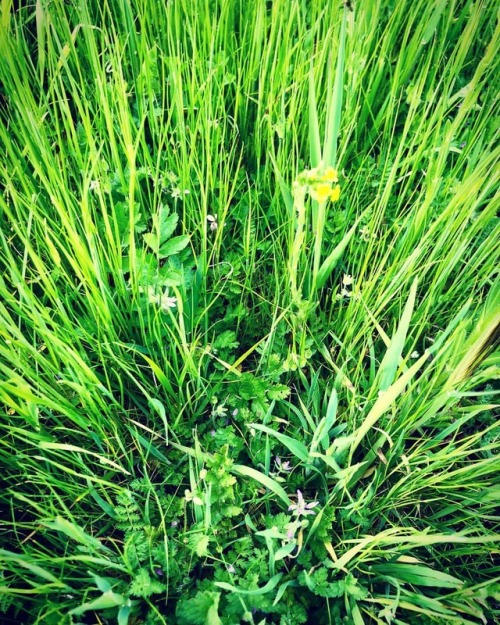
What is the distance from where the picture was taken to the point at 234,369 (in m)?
1.21

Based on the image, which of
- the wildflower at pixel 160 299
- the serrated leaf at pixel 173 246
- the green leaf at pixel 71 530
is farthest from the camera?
the serrated leaf at pixel 173 246

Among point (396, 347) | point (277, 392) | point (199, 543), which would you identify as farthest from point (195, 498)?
point (396, 347)

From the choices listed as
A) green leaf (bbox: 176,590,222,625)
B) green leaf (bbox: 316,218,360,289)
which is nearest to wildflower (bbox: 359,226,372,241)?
green leaf (bbox: 316,218,360,289)

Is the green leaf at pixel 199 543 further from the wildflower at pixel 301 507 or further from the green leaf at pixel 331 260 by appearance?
the green leaf at pixel 331 260

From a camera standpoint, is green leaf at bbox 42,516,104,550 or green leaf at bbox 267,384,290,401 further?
green leaf at bbox 267,384,290,401

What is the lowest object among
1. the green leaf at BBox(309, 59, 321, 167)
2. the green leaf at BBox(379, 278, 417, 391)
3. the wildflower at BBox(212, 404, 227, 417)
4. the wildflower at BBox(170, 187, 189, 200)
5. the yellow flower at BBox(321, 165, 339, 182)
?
the wildflower at BBox(212, 404, 227, 417)

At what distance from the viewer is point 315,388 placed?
127cm

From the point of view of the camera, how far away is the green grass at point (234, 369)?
103 cm

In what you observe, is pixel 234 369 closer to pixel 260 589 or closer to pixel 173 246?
pixel 173 246

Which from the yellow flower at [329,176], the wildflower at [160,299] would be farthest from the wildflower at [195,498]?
the yellow flower at [329,176]

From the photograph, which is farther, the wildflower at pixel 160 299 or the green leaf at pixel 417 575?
the wildflower at pixel 160 299

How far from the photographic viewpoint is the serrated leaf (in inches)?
50.4

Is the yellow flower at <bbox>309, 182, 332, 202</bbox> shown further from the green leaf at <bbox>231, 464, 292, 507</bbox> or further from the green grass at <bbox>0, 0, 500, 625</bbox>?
the green leaf at <bbox>231, 464, 292, 507</bbox>

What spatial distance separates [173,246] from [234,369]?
404 mm
